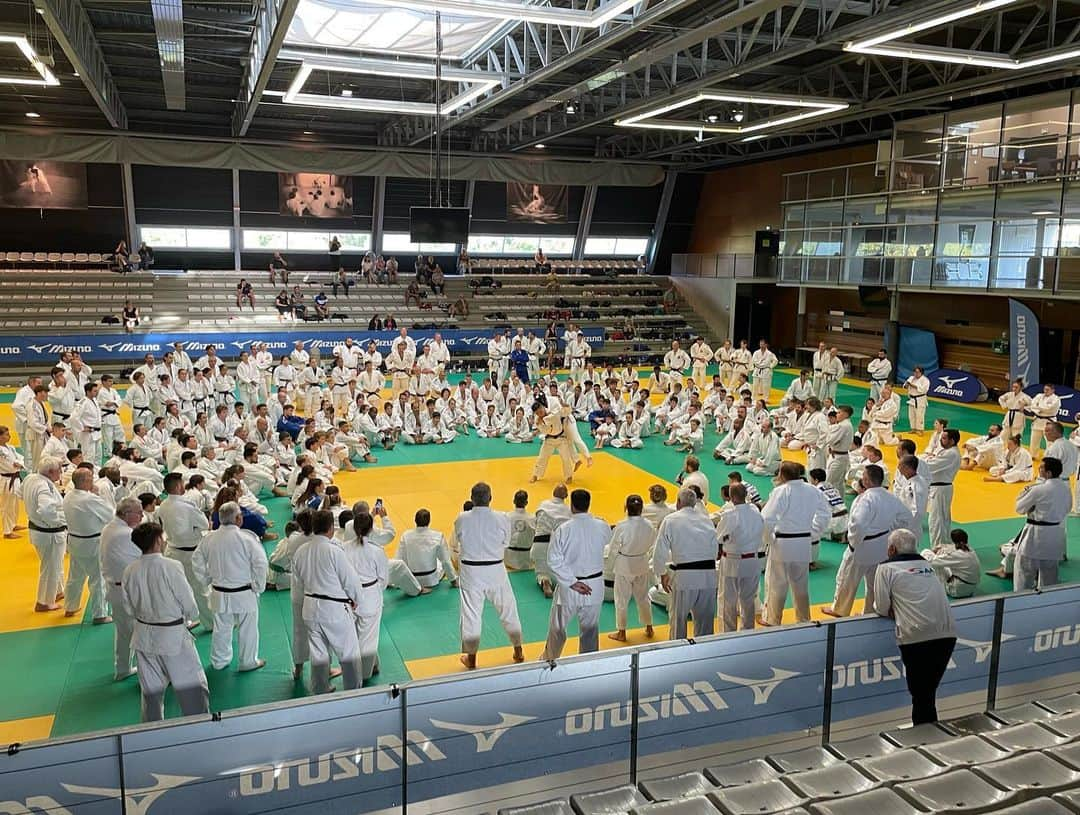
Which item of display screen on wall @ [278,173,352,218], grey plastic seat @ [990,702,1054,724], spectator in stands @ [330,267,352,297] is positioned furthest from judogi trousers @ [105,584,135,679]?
display screen on wall @ [278,173,352,218]

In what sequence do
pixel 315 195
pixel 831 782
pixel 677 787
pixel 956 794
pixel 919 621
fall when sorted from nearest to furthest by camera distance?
pixel 956 794, pixel 831 782, pixel 677 787, pixel 919 621, pixel 315 195

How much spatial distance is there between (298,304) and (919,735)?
2582cm

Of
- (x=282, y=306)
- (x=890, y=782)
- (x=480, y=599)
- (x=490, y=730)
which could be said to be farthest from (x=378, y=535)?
(x=282, y=306)

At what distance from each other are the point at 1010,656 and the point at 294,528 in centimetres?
602

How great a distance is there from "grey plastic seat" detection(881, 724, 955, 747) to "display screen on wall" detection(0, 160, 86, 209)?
2912 cm

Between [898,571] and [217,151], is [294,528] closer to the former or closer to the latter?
[898,571]

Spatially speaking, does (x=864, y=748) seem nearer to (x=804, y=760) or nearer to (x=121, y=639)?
(x=804, y=760)

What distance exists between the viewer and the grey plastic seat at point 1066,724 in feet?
15.6

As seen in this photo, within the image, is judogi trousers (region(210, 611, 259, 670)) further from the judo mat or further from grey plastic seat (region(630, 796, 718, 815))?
grey plastic seat (region(630, 796, 718, 815))

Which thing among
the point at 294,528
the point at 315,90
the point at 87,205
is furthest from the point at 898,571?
the point at 87,205

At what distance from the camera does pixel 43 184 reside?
26344 millimetres

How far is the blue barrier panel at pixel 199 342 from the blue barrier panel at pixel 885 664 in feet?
64.5

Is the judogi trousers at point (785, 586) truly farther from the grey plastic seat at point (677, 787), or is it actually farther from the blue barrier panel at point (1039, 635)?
the grey plastic seat at point (677, 787)

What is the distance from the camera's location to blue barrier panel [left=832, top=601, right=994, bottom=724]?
5398 mm
